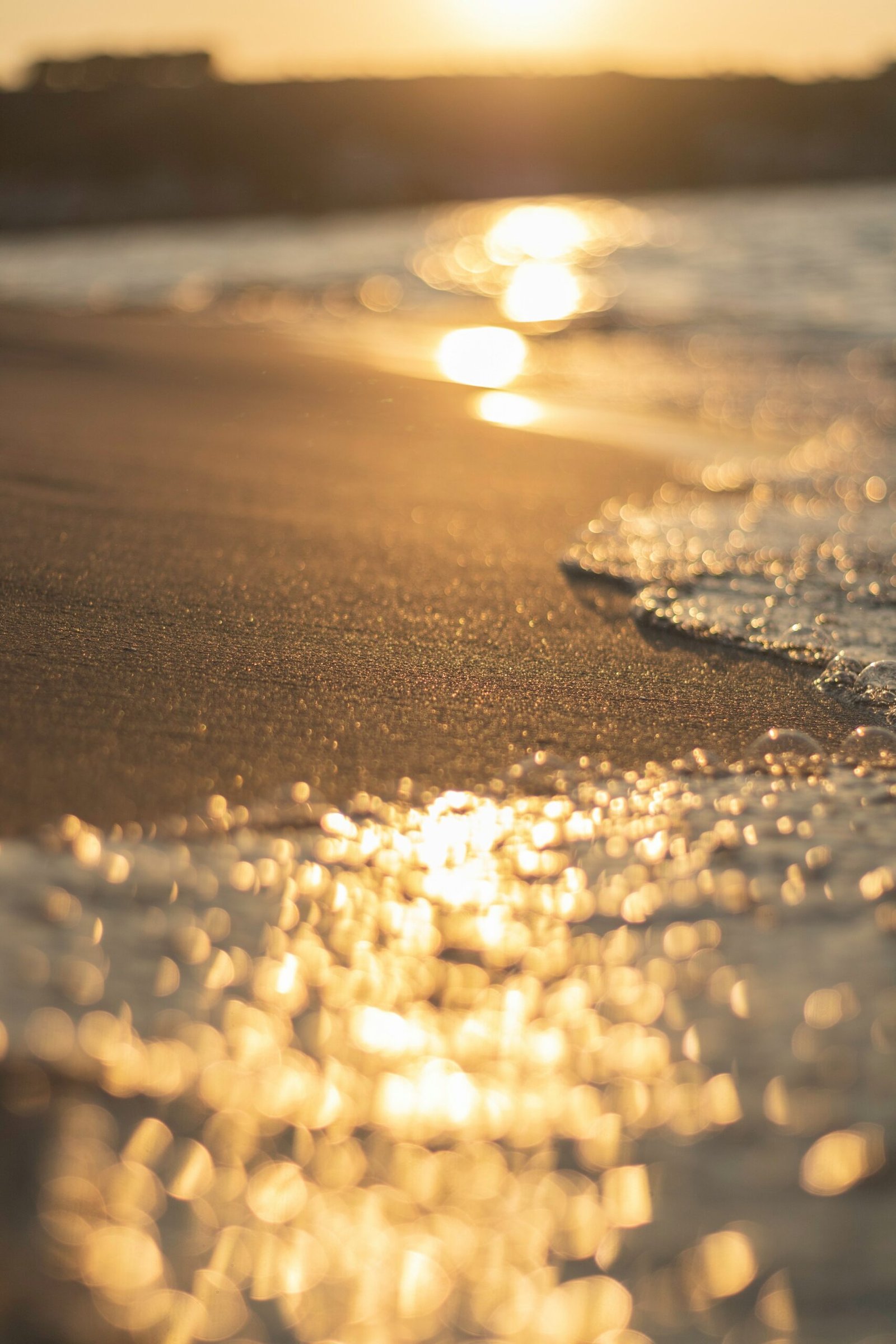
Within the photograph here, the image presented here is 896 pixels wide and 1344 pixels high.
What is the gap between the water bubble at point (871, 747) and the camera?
1.74m

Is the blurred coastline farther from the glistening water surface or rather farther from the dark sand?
the glistening water surface

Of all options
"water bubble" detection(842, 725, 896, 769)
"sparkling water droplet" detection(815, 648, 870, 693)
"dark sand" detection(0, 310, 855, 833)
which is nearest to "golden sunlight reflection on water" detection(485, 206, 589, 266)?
"dark sand" detection(0, 310, 855, 833)

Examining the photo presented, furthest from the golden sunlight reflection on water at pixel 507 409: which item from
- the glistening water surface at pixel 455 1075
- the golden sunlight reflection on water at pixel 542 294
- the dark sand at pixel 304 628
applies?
the golden sunlight reflection on water at pixel 542 294

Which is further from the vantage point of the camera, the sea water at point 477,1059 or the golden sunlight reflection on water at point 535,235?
the golden sunlight reflection on water at point 535,235

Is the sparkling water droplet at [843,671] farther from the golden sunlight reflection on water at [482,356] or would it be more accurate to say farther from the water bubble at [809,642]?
the golden sunlight reflection on water at [482,356]

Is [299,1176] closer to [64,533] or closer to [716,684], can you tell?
[716,684]

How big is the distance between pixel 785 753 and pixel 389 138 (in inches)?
1447

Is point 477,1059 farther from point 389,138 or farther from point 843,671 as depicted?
point 389,138

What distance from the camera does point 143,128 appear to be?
101 feet

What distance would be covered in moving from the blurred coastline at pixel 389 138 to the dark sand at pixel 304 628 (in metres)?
21.3

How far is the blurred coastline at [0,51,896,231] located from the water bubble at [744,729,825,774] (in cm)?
2316

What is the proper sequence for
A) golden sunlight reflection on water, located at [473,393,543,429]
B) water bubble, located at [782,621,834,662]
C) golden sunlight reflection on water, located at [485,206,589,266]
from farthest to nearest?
golden sunlight reflection on water, located at [485,206,589,266] → golden sunlight reflection on water, located at [473,393,543,429] → water bubble, located at [782,621,834,662]

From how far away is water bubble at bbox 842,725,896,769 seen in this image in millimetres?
1738

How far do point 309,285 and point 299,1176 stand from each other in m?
11.8
